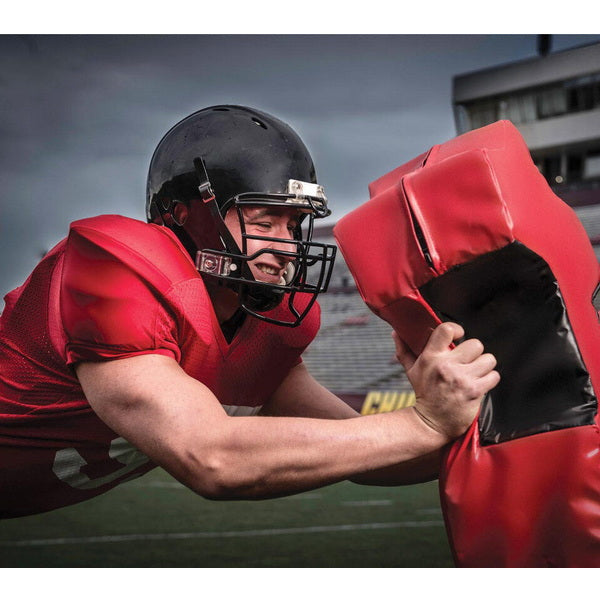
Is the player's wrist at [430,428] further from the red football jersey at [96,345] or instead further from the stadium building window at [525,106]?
the stadium building window at [525,106]

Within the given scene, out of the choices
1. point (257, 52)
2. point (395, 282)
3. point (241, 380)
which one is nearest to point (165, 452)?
point (395, 282)

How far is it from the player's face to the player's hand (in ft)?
1.18

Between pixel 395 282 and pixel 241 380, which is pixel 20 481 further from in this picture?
pixel 395 282

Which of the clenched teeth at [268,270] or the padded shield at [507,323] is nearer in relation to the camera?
the padded shield at [507,323]

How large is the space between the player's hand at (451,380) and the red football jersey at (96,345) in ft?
1.11

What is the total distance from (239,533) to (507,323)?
7.01 feet

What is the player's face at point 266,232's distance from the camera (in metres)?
1.17

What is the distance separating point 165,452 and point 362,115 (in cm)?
159

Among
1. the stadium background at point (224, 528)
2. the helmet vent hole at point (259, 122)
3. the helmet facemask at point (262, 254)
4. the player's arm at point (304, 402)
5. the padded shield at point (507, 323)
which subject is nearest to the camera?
the padded shield at point (507, 323)

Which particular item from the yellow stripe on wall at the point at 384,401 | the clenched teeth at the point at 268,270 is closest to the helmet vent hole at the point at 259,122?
the clenched teeth at the point at 268,270

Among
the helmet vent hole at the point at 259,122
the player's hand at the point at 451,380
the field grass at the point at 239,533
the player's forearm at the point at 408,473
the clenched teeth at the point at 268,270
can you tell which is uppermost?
the helmet vent hole at the point at 259,122

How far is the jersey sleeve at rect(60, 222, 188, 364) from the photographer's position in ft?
3.09
